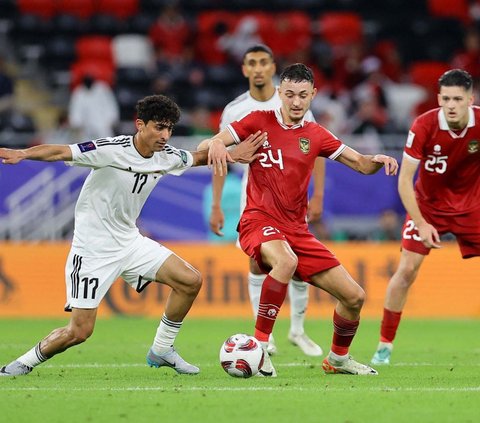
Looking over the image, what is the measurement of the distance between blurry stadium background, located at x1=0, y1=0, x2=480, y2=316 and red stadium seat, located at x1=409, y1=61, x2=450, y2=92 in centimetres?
3

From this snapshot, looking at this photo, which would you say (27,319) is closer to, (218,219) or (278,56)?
(218,219)

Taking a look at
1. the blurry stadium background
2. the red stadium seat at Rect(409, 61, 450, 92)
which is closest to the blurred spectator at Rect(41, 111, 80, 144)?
the blurry stadium background

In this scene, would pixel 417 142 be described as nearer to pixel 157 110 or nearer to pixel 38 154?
pixel 157 110

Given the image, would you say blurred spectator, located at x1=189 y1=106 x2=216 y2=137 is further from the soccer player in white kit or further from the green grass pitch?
the soccer player in white kit

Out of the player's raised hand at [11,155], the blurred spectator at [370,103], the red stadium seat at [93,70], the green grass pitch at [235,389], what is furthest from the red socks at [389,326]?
the red stadium seat at [93,70]

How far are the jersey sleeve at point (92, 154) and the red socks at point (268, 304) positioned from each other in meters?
1.51

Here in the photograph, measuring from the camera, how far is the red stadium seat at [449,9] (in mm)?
23531

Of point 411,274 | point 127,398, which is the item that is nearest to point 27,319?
point 411,274

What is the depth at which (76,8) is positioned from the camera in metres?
22.4

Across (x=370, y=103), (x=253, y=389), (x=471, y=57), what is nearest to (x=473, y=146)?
(x=253, y=389)

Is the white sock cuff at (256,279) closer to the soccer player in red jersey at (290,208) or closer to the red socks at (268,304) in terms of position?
the soccer player in red jersey at (290,208)

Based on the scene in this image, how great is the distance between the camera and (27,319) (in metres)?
15.8

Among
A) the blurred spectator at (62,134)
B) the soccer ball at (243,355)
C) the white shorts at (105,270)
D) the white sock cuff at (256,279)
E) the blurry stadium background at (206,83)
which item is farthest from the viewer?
the blurred spectator at (62,134)

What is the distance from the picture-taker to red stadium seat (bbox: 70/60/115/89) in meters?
20.2
